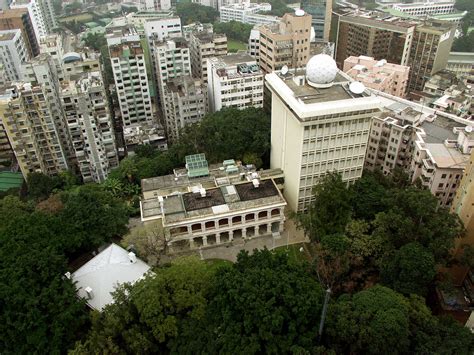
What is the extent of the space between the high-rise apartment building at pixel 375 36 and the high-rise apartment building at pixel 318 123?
46734 mm

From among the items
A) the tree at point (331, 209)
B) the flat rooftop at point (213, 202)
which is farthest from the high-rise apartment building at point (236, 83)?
the tree at point (331, 209)

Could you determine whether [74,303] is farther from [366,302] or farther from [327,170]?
[327,170]

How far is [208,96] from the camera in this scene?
274 feet

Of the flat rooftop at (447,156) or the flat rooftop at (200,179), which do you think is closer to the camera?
the flat rooftop at (447,156)

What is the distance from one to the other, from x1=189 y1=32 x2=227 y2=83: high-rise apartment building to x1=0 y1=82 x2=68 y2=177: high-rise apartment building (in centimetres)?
3520

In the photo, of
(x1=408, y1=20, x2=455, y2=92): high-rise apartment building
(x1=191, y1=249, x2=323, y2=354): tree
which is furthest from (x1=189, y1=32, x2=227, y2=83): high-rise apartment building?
(x1=191, y1=249, x2=323, y2=354): tree

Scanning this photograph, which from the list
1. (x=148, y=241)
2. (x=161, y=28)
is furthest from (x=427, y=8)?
(x=148, y=241)

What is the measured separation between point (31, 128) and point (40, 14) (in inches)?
3450

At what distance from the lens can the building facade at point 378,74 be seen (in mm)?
75750

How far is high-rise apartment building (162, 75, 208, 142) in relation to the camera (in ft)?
257

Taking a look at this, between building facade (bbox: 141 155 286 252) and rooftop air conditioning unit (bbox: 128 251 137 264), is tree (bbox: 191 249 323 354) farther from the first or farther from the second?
building facade (bbox: 141 155 286 252)

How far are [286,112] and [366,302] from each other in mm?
27776

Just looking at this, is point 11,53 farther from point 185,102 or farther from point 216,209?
point 216,209

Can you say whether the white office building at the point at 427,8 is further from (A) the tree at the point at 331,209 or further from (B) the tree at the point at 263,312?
(B) the tree at the point at 263,312
